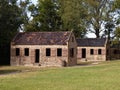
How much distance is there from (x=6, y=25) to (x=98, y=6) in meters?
30.9

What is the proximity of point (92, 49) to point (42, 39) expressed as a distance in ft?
64.9

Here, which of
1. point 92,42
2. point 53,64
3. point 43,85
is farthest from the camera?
point 92,42

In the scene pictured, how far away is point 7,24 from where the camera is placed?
191 ft

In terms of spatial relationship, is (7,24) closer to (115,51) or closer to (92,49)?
(92,49)

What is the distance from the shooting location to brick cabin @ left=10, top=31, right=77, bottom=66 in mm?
56062

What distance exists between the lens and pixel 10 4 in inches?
2424

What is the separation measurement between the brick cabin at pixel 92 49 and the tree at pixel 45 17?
279 inches

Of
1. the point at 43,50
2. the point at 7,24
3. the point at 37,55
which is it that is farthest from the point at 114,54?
the point at 7,24

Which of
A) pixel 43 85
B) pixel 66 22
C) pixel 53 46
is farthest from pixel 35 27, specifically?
pixel 43 85

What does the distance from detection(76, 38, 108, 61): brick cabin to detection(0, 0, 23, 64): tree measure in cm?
1806

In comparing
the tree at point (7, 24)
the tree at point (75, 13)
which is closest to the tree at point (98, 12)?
the tree at point (75, 13)

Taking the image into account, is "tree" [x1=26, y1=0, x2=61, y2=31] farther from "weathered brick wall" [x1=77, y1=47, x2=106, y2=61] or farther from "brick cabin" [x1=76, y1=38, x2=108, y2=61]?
"weathered brick wall" [x1=77, y1=47, x2=106, y2=61]

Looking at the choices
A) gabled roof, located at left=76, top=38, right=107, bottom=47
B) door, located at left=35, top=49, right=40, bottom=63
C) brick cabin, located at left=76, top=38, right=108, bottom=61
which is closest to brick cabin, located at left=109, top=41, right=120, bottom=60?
gabled roof, located at left=76, top=38, right=107, bottom=47

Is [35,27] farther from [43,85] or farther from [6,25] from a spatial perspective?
[43,85]
